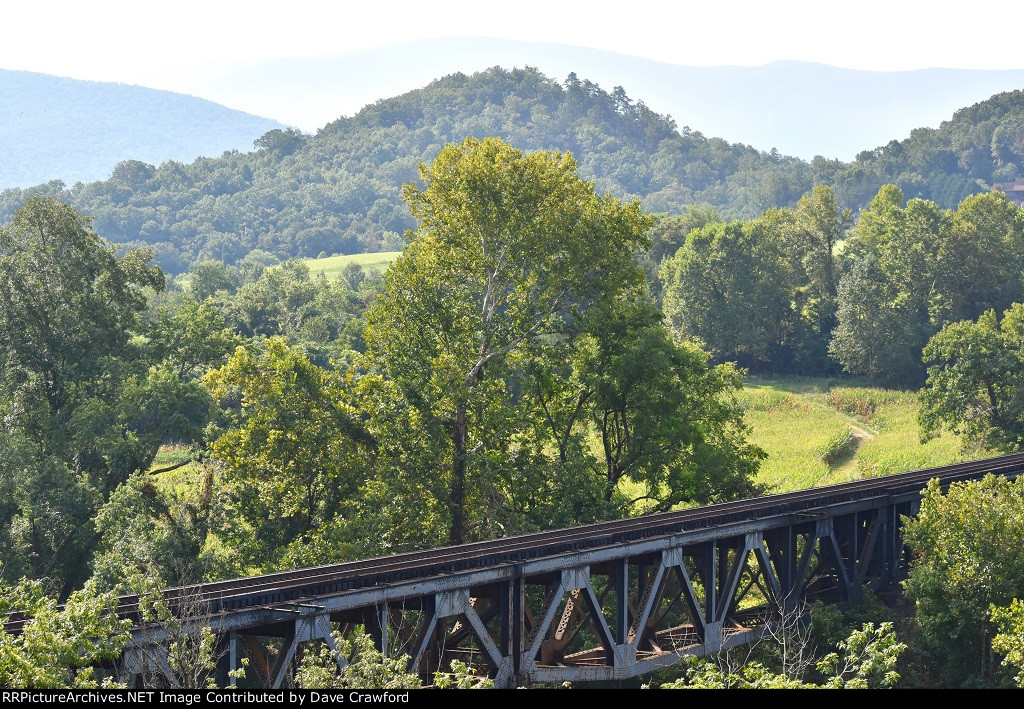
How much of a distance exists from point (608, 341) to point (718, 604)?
16536 millimetres

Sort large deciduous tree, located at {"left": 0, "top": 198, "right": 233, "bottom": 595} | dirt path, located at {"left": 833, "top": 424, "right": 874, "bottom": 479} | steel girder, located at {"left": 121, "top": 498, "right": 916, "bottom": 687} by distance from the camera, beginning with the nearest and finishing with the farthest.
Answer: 1. steel girder, located at {"left": 121, "top": 498, "right": 916, "bottom": 687}
2. large deciduous tree, located at {"left": 0, "top": 198, "right": 233, "bottom": 595}
3. dirt path, located at {"left": 833, "top": 424, "right": 874, "bottom": 479}

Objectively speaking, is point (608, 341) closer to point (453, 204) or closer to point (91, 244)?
point (453, 204)

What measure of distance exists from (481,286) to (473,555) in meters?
20.3

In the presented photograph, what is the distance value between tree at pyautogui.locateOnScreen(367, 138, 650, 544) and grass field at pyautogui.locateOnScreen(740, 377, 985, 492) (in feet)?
67.2

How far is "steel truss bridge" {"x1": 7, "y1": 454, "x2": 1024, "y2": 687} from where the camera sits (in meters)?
26.2

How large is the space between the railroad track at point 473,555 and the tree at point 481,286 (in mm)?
10014

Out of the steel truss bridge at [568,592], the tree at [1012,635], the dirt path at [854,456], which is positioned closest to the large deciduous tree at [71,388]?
the steel truss bridge at [568,592]

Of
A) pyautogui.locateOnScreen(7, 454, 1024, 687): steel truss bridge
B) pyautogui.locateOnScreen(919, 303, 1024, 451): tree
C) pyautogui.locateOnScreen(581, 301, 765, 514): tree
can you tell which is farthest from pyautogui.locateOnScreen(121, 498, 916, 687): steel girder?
pyautogui.locateOnScreen(919, 303, 1024, 451): tree

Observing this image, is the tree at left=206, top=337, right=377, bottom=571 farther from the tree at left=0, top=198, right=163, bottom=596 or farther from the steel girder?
the tree at left=0, top=198, right=163, bottom=596

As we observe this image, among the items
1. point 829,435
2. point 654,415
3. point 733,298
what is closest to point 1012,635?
point 654,415

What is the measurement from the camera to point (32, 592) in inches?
898

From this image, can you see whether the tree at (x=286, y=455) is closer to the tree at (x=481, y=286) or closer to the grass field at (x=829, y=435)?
the tree at (x=481, y=286)

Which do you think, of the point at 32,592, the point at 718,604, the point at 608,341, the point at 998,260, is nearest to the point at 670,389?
the point at 608,341

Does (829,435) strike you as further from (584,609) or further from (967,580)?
(967,580)
